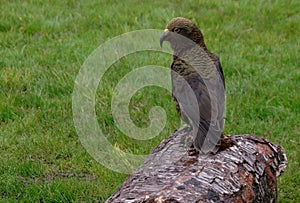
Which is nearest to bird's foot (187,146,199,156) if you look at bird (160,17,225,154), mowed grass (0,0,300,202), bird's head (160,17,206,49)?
bird (160,17,225,154)

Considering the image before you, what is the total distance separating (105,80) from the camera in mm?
7180

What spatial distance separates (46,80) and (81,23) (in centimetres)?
177

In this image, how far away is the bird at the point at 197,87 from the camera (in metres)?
4.48

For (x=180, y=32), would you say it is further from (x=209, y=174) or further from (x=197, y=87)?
(x=209, y=174)

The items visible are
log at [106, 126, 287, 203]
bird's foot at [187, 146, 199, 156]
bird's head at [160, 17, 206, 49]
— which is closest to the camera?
log at [106, 126, 287, 203]

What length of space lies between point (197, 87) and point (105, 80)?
2.64m

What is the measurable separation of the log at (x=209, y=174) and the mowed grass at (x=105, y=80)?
98 centimetres

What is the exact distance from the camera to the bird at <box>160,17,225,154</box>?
4480mm

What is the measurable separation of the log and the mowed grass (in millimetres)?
975

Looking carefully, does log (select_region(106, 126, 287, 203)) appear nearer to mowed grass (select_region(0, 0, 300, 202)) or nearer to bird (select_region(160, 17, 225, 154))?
bird (select_region(160, 17, 225, 154))

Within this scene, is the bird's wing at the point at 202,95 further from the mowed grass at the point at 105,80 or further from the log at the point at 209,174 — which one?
the mowed grass at the point at 105,80

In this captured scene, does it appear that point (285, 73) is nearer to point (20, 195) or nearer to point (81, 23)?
point (81, 23)

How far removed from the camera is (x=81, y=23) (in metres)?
8.67

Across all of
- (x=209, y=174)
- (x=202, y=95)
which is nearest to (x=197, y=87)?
(x=202, y=95)
